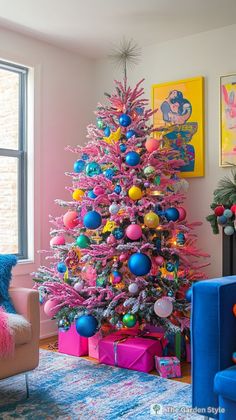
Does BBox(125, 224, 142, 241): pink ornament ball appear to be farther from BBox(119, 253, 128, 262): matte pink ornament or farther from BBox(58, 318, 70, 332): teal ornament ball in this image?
BBox(58, 318, 70, 332): teal ornament ball

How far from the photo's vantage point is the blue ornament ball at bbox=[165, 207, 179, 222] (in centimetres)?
363

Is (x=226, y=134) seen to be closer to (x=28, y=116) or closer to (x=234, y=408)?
(x=28, y=116)

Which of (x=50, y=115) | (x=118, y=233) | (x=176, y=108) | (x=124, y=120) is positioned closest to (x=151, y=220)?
(x=118, y=233)

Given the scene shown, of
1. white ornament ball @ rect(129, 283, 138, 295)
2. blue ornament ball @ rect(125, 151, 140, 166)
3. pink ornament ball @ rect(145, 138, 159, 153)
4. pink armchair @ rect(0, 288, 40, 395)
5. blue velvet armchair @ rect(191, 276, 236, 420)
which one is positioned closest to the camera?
blue velvet armchair @ rect(191, 276, 236, 420)

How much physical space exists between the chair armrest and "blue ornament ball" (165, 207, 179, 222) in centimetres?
111

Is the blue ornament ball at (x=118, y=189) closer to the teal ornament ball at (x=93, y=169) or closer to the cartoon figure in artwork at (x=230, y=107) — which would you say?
the teal ornament ball at (x=93, y=169)

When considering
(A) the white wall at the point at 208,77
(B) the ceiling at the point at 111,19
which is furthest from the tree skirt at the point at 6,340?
(B) the ceiling at the point at 111,19

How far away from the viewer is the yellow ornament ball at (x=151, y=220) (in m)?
3.47

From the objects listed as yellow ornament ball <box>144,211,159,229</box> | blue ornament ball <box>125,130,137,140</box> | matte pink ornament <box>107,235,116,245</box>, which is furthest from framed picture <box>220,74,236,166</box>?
matte pink ornament <box>107,235,116,245</box>

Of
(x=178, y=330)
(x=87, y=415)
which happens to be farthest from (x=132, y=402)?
(x=178, y=330)

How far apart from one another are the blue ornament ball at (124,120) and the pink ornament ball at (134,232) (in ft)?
2.57

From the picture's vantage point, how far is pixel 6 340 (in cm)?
281

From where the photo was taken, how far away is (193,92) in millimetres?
4250

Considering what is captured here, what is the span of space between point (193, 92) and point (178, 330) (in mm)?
2013
